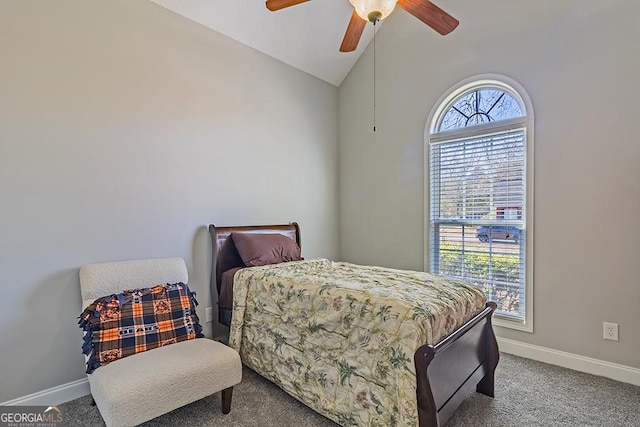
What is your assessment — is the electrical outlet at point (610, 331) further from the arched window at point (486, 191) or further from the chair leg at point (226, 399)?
the chair leg at point (226, 399)

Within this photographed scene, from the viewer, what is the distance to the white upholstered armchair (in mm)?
1534

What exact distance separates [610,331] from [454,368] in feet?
5.20

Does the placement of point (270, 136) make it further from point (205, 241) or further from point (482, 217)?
point (482, 217)

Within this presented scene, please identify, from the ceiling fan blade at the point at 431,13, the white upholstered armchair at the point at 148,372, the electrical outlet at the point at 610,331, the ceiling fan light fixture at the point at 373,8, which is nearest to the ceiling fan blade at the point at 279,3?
the ceiling fan light fixture at the point at 373,8

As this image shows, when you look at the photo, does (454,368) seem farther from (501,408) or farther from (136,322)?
(136,322)

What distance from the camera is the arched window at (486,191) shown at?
9.20ft

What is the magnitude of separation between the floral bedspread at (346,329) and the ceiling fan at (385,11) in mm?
1589

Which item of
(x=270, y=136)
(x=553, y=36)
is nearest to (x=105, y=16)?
(x=270, y=136)

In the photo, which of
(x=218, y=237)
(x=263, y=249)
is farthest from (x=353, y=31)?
(x=218, y=237)

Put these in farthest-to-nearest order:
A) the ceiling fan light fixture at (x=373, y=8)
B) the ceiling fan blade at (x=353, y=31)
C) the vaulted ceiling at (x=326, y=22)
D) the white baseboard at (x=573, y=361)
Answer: the vaulted ceiling at (x=326, y=22) < the white baseboard at (x=573, y=361) < the ceiling fan blade at (x=353, y=31) < the ceiling fan light fixture at (x=373, y=8)

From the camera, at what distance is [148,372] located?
1.65 m

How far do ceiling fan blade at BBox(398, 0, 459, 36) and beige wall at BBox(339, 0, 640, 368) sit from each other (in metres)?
1.15

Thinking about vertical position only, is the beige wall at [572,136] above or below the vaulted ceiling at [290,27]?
below

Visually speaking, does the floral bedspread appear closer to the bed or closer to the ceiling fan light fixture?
the bed
